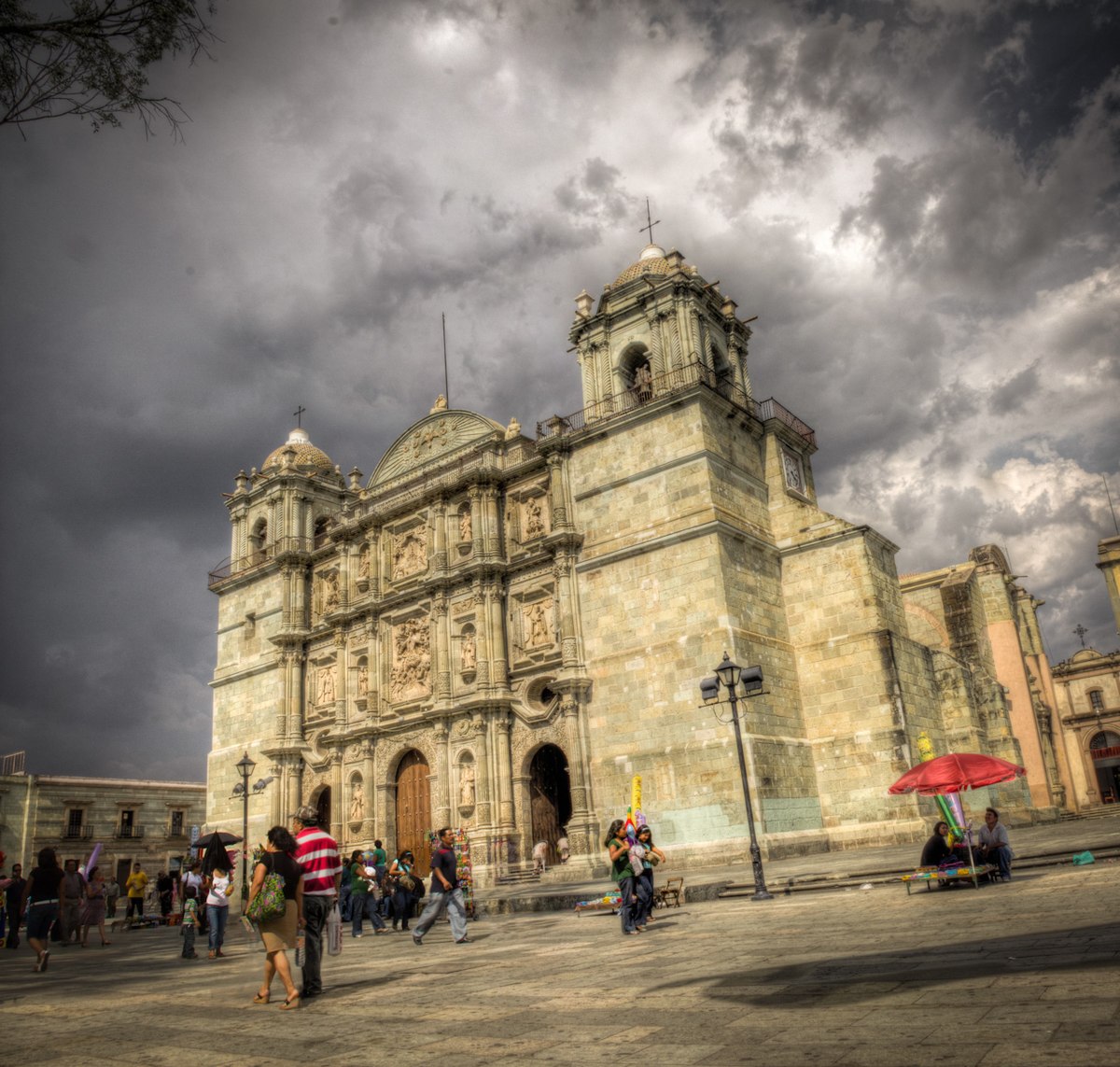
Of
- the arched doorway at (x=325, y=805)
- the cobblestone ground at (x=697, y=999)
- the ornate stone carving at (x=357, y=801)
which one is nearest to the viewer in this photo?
the cobblestone ground at (x=697, y=999)

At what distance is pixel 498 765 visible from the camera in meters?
25.1

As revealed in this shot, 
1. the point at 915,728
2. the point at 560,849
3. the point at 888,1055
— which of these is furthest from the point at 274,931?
the point at 915,728

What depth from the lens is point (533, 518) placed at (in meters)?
27.0

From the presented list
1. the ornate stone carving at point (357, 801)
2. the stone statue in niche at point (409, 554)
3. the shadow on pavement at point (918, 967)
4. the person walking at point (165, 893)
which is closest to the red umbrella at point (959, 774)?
the shadow on pavement at point (918, 967)

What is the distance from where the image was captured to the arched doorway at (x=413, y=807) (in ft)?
88.5

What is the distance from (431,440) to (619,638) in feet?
34.9

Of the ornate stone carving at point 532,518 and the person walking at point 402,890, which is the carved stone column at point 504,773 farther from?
the person walking at point 402,890

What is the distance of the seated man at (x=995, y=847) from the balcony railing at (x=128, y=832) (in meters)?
47.0

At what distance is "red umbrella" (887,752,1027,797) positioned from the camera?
12656mm

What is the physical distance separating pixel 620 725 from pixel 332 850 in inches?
605

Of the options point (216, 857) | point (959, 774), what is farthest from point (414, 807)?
point (959, 774)

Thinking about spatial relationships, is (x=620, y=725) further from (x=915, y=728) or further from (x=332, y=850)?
(x=332, y=850)

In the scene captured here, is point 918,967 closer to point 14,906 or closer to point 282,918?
point 282,918

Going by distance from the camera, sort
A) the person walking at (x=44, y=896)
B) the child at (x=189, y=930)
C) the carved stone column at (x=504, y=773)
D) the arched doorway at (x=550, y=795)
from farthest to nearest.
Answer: the arched doorway at (x=550, y=795) → the carved stone column at (x=504, y=773) → the child at (x=189, y=930) → the person walking at (x=44, y=896)
